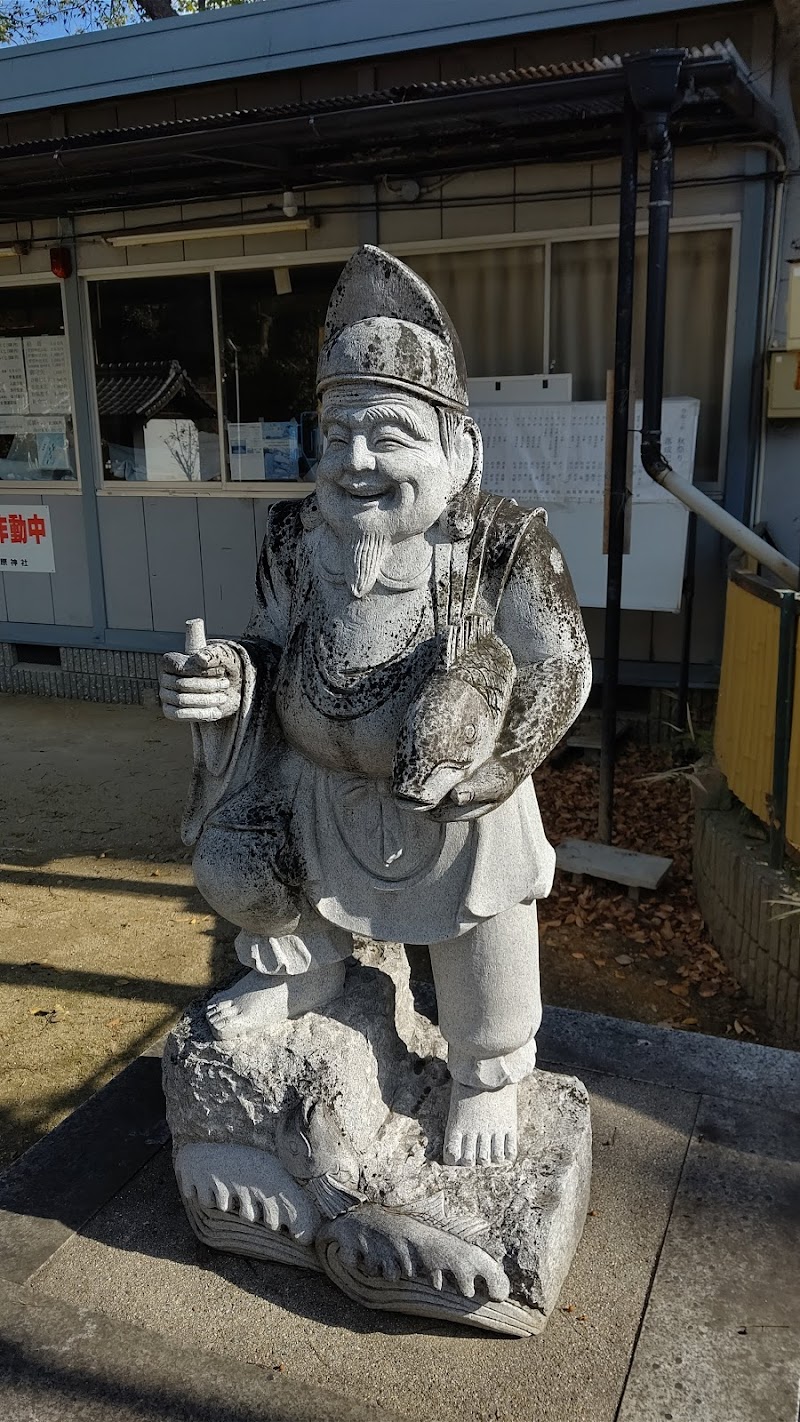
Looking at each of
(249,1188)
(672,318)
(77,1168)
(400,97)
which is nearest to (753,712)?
(249,1188)

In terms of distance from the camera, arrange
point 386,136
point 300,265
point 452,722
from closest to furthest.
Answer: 1. point 452,722
2. point 386,136
3. point 300,265

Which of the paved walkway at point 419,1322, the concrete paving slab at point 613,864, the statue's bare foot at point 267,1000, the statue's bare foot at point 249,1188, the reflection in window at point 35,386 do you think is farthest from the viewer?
the reflection in window at point 35,386

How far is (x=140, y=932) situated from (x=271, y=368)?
4032 mm

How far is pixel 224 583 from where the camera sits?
295 inches

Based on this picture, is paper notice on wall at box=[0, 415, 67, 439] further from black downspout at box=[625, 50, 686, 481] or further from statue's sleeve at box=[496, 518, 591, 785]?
statue's sleeve at box=[496, 518, 591, 785]

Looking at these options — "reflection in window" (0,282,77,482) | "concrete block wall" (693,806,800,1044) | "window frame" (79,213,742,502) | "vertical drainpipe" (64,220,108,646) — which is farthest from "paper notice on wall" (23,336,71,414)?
"concrete block wall" (693,806,800,1044)

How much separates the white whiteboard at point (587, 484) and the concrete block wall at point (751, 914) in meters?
1.78

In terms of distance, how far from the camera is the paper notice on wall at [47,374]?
7.77 m

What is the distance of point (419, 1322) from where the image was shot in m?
2.16

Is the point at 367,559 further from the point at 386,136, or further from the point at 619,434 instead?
the point at 386,136

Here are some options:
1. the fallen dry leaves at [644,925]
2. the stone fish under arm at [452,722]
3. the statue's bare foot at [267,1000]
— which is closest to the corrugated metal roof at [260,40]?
the fallen dry leaves at [644,925]

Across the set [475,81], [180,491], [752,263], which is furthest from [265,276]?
[752,263]

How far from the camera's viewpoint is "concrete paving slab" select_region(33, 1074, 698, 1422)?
199 centimetres

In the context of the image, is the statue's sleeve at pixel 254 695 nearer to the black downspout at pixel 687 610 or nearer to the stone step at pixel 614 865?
the stone step at pixel 614 865
